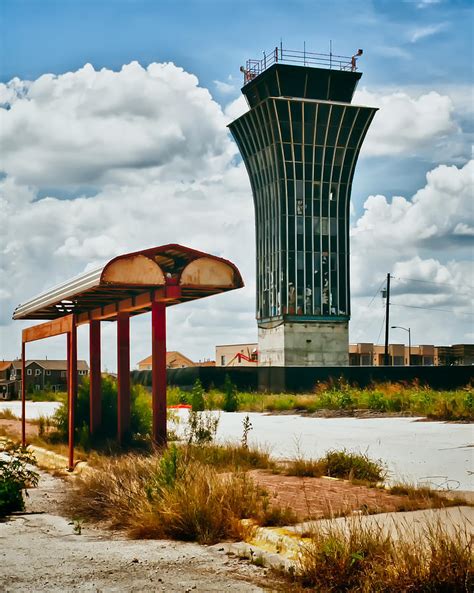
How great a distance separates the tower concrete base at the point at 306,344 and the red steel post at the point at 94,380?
49474 millimetres

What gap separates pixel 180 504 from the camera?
9109 mm

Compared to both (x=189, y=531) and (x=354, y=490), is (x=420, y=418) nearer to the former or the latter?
(x=354, y=490)

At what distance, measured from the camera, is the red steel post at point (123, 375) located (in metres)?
17.5

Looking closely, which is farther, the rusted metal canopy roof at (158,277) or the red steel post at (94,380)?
the red steel post at (94,380)

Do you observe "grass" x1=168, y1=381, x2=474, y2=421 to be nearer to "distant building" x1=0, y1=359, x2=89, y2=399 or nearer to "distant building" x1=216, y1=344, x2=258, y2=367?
"distant building" x1=216, y1=344, x2=258, y2=367

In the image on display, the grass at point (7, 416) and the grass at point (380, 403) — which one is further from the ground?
the grass at point (380, 403)

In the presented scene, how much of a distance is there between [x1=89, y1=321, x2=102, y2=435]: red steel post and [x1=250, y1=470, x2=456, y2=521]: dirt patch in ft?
24.8

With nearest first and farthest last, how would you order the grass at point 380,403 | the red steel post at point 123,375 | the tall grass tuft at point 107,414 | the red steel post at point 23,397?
the red steel post at point 123,375 → the tall grass tuft at point 107,414 → the red steel post at point 23,397 → the grass at point 380,403

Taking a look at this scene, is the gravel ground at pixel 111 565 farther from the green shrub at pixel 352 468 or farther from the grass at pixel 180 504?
the green shrub at pixel 352 468

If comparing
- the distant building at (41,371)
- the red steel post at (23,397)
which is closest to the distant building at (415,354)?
the distant building at (41,371)

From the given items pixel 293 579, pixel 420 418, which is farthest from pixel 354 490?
pixel 420 418

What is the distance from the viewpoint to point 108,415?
65.2ft

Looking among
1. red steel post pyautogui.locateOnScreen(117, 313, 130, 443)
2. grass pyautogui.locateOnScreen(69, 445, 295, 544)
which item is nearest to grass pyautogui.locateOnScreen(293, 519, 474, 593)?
grass pyautogui.locateOnScreen(69, 445, 295, 544)

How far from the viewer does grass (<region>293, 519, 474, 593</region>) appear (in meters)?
6.33
